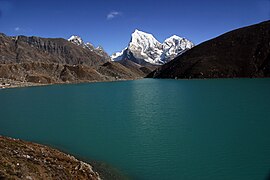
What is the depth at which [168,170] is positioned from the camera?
1391 inches

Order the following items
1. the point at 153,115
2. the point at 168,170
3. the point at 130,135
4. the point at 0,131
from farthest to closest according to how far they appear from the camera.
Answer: the point at 153,115 → the point at 0,131 → the point at 130,135 → the point at 168,170

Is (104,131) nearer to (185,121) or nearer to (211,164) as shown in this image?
(185,121)

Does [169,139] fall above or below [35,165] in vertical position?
above

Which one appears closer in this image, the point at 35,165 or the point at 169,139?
the point at 35,165

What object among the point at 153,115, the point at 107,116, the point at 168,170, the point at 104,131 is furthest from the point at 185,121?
the point at 168,170

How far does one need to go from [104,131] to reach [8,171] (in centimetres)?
3438

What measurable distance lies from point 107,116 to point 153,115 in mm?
13659

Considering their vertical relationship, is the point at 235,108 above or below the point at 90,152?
above

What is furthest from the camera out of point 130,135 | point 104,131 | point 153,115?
point 153,115

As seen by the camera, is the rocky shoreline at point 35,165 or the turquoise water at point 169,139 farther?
the turquoise water at point 169,139

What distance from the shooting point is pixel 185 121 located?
65.8 meters

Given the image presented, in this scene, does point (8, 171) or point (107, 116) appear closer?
point (8, 171)

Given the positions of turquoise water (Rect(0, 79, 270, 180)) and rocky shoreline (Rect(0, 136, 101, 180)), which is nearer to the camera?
rocky shoreline (Rect(0, 136, 101, 180))

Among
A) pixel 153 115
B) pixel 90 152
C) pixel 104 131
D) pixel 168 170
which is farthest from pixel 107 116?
pixel 168 170
